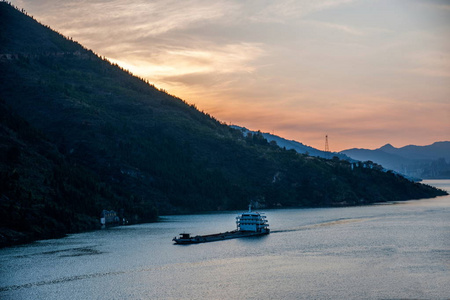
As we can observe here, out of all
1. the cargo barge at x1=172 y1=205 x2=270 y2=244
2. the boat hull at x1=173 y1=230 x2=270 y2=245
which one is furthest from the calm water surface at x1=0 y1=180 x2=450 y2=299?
the cargo barge at x1=172 y1=205 x2=270 y2=244

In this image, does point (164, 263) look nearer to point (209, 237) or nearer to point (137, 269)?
point (137, 269)

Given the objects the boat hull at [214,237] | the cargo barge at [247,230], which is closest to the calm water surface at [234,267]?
the boat hull at [214,237]

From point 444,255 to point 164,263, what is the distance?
2505 inches

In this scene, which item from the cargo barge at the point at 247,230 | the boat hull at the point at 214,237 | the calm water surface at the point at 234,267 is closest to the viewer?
the calm water surface at the point at 234,267

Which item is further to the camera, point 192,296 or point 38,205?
point 38,205

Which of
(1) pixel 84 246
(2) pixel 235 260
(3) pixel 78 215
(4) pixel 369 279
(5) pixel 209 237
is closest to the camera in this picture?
(4) pixel 369 279

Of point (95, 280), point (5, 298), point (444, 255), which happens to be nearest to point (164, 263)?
point (95, 280)

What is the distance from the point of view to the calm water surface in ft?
306

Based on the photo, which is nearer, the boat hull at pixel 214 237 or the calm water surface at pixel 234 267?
the calm water surface at pixel 234 267

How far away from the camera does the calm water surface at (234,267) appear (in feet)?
306

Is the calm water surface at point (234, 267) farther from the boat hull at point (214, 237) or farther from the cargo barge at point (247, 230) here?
the cargo barge at point (247, 230)

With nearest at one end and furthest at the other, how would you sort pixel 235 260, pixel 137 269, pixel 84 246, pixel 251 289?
pixel 251 289, pixel 137 269, pixel 235 260, pixel 84 246

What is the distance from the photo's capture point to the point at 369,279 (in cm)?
10138

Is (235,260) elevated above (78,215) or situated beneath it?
situated beneath
